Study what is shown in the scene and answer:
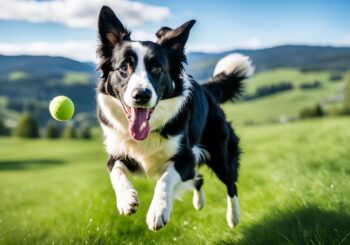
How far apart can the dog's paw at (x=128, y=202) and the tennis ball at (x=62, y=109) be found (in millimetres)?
1265

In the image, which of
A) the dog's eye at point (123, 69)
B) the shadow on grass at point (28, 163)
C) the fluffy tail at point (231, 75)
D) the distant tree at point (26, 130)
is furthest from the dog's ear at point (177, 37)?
the distant tree at point (26, 130)

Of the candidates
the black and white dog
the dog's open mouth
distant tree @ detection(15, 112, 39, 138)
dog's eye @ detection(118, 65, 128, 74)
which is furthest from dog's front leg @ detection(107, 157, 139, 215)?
distant tree @ detection(15, 112, 39, 138)

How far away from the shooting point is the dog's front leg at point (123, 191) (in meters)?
4.05

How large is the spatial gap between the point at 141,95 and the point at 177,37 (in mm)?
1158

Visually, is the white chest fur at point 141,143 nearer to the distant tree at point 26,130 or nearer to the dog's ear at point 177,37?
the dog's ear at point 177,37

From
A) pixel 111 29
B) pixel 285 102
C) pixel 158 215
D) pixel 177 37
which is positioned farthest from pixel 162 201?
pixel 285 102

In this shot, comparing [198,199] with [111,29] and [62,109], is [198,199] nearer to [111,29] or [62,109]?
[62,109]

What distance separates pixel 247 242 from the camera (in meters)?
4.74

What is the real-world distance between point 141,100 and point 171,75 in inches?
34.1

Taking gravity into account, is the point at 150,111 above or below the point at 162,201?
above

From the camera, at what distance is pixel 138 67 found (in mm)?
4547

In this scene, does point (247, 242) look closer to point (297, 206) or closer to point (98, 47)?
point (297, 206)

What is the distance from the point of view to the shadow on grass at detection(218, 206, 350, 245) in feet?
14.2

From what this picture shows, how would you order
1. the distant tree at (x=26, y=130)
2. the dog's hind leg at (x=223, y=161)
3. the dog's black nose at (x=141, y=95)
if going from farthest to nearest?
the distant tree at (x=26, y=130) < the dog's hind leg at (x=223, y=161) < the dog's black nose at (x=141, y=95)
